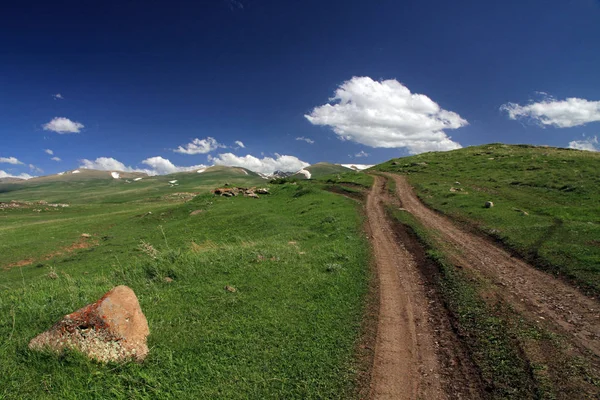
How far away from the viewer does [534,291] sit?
11969mm

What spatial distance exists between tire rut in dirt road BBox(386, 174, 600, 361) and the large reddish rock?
1316 centimetres

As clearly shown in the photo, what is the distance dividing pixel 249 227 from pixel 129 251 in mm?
11441

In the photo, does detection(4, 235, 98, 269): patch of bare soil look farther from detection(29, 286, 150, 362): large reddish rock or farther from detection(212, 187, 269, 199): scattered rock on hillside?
detection(29, 286, 150, 362): large reddish rock

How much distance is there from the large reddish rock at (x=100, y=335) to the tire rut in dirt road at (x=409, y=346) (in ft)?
21.7

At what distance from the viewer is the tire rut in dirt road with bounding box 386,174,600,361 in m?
9.20

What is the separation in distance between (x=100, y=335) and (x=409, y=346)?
9059mm

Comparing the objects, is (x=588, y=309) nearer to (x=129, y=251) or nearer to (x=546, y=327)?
(x=546, y=327)

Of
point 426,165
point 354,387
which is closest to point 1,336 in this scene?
point 354,387

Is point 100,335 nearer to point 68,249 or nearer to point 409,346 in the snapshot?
point 409,346

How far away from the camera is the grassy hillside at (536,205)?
1466 centimetres

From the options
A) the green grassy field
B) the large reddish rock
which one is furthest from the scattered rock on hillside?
the large reddish rock

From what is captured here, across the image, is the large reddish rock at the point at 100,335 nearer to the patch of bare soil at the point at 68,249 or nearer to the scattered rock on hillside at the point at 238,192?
the patch of bare soil at the point at 68,249

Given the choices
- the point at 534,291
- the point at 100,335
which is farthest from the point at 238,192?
the point at 534,291

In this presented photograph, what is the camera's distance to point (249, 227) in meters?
29.0
